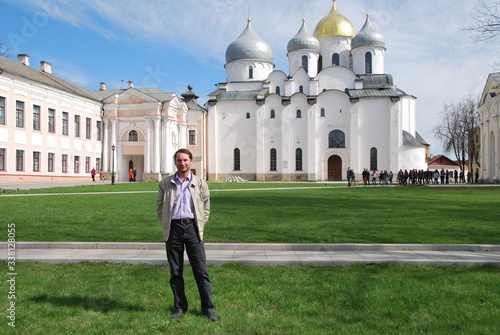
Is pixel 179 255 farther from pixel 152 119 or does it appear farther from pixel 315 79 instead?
pixel 315 79

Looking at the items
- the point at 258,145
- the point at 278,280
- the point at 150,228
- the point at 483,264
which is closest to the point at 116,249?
the point at 150,228

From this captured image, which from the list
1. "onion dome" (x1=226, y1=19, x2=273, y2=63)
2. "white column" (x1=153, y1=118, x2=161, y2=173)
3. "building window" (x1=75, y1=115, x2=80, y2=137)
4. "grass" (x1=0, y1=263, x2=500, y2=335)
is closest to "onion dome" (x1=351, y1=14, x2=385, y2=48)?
"onion dome" (x1=226, y1=19, x2=273, y2=63)

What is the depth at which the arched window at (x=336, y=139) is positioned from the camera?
5238 centimetres

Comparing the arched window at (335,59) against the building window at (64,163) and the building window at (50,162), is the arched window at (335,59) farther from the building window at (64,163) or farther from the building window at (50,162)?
the building window at (50,162)

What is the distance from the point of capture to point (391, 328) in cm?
466

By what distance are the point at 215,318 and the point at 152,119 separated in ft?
145

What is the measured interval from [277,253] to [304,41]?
5125cm

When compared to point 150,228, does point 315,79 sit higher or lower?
higher

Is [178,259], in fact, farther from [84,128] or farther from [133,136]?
[133,136]

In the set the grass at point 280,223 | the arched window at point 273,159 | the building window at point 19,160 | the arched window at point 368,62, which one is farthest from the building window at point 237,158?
the grass at point 280,223

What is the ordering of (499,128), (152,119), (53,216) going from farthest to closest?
(152,119) → (499,128) → (53,216)

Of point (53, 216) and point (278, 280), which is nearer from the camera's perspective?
point (278, 280)

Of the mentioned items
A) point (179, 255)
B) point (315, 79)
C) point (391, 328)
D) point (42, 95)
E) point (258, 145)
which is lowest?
point (391, 328)

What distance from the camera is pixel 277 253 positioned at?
8539 millimetres
